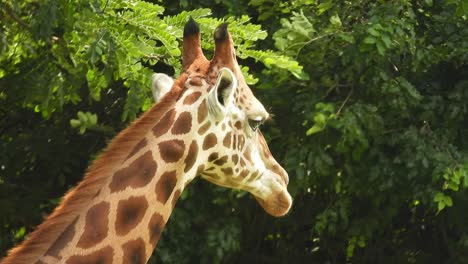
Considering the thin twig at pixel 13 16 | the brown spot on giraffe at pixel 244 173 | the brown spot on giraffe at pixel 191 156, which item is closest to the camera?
the brown spot on giraffe at pixel 191 156

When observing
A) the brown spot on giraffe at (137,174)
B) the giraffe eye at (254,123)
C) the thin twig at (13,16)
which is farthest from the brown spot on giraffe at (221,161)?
the thin twig at (13,16)

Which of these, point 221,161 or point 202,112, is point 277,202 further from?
point 202,112

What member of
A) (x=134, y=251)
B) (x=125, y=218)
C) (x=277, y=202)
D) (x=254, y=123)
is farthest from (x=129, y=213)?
(x=277, y=202)

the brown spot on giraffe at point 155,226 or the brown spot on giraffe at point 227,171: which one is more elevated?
the brown spot on giraffe at point 155,226

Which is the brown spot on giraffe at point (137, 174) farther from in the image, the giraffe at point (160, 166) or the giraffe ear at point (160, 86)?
the giraffe ear at point (160, 86)

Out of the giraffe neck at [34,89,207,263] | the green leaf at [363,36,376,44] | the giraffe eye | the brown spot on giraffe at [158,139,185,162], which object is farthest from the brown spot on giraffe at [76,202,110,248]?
the green leaf at [363,36,376,44]

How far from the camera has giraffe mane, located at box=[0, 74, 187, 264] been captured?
191 inches

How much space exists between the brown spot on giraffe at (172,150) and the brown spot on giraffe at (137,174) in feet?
0.19

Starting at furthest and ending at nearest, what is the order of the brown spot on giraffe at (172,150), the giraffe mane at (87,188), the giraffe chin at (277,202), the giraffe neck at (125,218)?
the giraffe chin at (277,202) < the brown spot on giraffe at (172,150) < the giraffe neck at (125,218) < the giraffe mane at (87,188)

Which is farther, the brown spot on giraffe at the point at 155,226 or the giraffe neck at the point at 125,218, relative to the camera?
the brown spot on giraffe at the point at 155,226

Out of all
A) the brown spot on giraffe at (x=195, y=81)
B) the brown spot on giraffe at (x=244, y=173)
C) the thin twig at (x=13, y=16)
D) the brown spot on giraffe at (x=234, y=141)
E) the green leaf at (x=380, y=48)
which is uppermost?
the brown spot on giraffe at (x=195, y=81)

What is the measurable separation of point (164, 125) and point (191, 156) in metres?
0.20

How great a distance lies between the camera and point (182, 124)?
17.5ft

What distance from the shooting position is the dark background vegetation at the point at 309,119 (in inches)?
332
